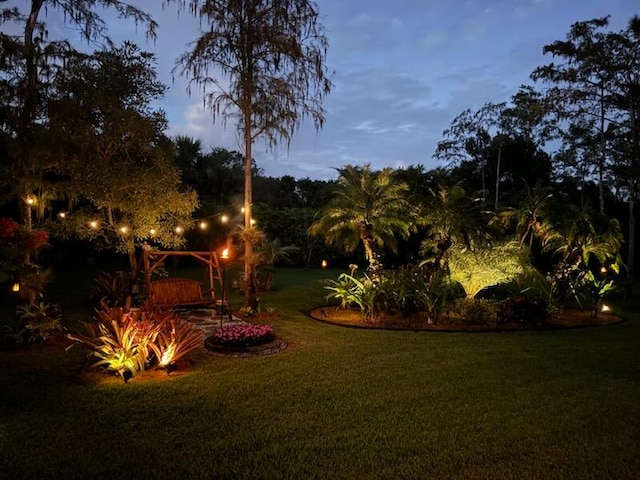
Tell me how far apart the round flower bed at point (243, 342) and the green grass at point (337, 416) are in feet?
1.15

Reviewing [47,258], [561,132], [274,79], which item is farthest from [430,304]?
[561,132]

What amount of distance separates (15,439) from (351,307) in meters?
8.35

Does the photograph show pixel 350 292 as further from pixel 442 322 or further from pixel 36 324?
pixel 36 324

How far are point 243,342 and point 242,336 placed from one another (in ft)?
0.32

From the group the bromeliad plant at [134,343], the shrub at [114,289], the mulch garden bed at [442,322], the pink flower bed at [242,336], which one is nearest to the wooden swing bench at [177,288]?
the shrub at [114,289]

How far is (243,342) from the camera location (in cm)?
744

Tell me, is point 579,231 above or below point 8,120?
below

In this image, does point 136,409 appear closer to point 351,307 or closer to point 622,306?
point 351,307

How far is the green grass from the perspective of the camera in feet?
11.9

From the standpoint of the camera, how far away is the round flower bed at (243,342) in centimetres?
736

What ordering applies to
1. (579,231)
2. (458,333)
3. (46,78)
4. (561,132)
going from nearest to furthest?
(46,78), (458,333), (579,231), (561,132)

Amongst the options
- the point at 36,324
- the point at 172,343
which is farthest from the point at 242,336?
the point at 36,324

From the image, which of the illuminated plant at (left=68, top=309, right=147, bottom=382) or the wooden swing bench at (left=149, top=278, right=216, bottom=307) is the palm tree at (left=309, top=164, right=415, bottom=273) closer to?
the wooden swing bench at (left=149, top=278, right=216, bottom=307)

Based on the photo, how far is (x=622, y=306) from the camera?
43.1ft
